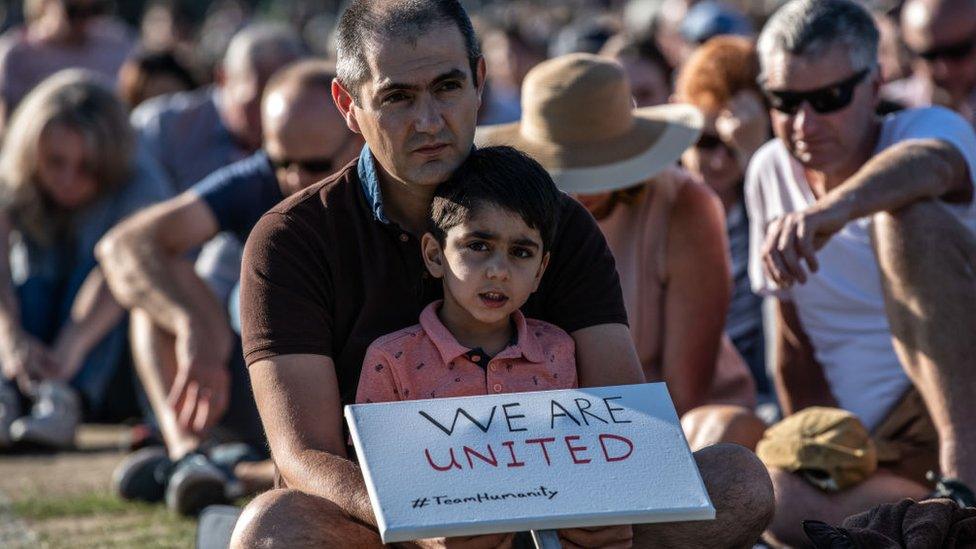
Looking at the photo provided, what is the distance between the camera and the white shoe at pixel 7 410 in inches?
266

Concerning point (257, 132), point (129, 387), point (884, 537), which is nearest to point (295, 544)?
point (884, 537)

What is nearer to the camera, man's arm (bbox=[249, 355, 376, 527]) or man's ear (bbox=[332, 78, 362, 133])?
man's arm (bbox=[249, 355, 376, 527])

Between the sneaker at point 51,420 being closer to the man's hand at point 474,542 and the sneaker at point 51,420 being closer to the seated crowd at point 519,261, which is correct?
the seated crowd at point 519,261

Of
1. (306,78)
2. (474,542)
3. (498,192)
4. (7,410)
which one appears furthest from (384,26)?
(7,410)

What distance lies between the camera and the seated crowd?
3.43 m

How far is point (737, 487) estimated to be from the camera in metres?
3.36

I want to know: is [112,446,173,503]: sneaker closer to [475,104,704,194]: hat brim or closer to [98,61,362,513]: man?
[98,61,362,513]: man

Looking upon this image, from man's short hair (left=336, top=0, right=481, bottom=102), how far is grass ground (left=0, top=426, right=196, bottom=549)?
6.60 feet

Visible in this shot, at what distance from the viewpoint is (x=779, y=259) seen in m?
4.18

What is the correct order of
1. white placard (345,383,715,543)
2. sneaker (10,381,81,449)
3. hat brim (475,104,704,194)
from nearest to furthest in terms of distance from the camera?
1. white placard (345,383,715,543)
2. hat brim (475,104,704,194)
3. sneaker (10,381,81,449)

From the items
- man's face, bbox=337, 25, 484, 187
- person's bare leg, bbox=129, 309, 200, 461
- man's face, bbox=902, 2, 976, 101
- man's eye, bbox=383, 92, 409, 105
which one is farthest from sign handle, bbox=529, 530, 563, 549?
man's face, bbox=902, 2, 976, 101

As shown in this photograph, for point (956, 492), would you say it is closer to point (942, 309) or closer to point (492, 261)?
point (942, 309)

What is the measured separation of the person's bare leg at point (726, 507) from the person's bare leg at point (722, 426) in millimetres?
1174

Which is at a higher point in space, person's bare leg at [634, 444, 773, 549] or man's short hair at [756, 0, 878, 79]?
man's short hair at [756, 0, 878, 79]
